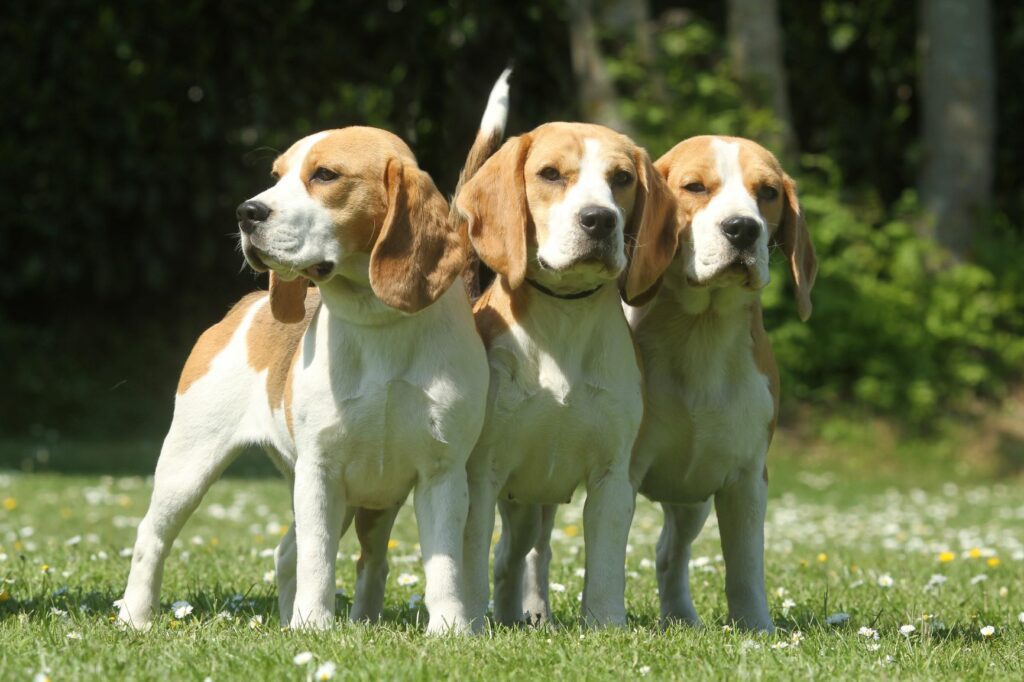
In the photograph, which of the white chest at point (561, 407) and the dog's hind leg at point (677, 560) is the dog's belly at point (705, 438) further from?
the dog's hind leg at point (677, 560)

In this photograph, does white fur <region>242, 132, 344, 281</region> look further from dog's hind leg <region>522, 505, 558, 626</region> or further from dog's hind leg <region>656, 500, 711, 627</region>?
dog's hind leg <region>656, 500, 711, 627</region>

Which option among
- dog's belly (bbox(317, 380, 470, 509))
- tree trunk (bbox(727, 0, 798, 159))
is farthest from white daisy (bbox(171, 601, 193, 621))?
tree trunk (bbox(727, 0, 798, 159))

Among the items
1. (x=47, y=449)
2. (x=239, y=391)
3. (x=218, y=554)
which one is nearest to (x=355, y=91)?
(x=47, y=449)

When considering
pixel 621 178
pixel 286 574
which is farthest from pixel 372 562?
pixel 621 178

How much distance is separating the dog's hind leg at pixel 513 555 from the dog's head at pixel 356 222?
1.31 metres

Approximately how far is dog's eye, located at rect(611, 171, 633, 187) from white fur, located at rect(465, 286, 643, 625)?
1.32 ft

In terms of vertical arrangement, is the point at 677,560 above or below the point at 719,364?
below

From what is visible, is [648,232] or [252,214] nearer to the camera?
[252,214]

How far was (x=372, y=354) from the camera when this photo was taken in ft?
16.2

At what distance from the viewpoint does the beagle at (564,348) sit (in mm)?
5066

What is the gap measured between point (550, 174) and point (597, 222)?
31cm

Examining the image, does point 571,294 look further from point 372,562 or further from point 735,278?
point 372,562

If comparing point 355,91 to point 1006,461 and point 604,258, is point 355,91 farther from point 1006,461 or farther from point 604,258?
point 604,258

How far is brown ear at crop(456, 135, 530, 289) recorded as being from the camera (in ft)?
16.5
